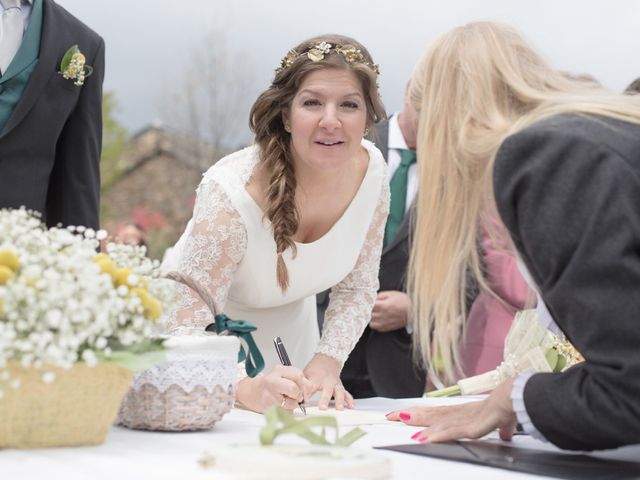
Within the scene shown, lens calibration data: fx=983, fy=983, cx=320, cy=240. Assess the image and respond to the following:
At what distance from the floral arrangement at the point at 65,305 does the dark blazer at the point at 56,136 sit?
132 centimetres

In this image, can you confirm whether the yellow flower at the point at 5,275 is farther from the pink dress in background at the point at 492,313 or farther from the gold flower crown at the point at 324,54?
the pink dress in background at the point at 492,313

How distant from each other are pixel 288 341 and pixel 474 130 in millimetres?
1922

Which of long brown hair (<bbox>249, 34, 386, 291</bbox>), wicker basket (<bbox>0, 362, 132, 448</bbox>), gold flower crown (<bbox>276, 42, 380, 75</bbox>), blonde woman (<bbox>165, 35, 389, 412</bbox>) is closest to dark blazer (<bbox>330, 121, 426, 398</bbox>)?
blonde woman (<bbox>165, 35, 389, 412</bbox>)

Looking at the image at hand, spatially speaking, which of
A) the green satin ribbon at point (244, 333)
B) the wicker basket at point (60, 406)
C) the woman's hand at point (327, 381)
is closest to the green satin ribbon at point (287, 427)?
the wicker basket at point (60, 406)

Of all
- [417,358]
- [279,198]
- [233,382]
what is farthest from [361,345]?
[233,382]

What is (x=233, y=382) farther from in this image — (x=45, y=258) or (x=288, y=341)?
(x=288, y=341)

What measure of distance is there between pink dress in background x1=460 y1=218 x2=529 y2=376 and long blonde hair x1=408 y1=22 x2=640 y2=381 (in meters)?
2.90

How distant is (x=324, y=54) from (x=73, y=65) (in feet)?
2.85

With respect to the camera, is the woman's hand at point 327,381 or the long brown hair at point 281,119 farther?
Answer: the long brown hair at point 281,119

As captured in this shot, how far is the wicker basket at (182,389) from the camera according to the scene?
219 centimetres

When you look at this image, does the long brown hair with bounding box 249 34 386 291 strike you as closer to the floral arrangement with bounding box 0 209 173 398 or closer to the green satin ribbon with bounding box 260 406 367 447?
the floral arrangement with bounding box 0 209 173 398

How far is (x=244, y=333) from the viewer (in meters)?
2.48

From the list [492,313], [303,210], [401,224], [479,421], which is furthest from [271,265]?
[492,313]

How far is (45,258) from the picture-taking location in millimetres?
1874
